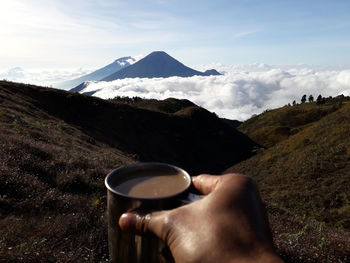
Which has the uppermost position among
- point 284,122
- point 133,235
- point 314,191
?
point 133,235

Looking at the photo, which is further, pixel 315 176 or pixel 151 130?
pixel 151 130

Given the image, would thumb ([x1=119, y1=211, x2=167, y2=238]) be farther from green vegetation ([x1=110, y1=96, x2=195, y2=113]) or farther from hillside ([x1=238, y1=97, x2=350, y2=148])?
green vegetation ([x1=110, y1=96, x2=195, y2=113])

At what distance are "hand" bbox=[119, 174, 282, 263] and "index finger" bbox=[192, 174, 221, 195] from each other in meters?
0.14

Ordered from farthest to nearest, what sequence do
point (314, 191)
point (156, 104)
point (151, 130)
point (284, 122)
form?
point (284, 122) → point (156, 104) → point (151, 130) → point (314, 191)

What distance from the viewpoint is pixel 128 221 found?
183 cm

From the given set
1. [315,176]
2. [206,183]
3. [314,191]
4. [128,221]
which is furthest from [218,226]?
[315,176]

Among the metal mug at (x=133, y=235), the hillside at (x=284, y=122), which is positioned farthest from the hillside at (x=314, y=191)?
the hillside at (x=284, y=122)

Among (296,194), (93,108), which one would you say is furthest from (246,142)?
(296,194)

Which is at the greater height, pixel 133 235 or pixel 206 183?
pixel 206 183

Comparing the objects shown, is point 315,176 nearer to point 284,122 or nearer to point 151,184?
point 151,184

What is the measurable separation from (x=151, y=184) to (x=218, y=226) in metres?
0.75

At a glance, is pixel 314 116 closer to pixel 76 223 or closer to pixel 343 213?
pixel 343 213

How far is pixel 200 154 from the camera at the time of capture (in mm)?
57281

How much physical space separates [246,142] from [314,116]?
4384 centimetres
